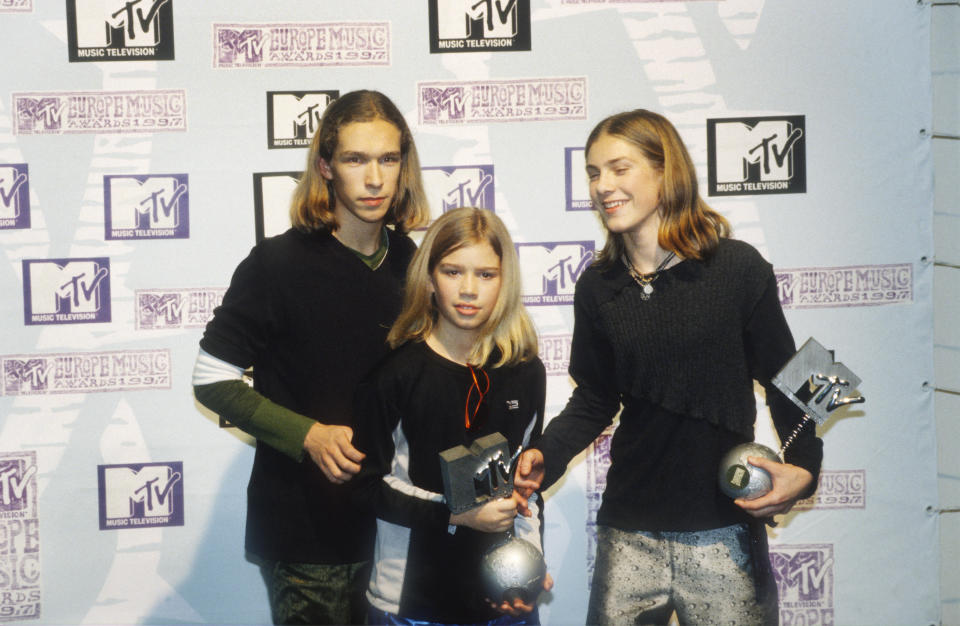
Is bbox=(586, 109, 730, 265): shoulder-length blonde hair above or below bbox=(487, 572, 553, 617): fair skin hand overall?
above

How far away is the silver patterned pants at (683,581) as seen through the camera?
1.71 metres

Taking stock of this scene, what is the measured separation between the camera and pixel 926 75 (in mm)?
2732

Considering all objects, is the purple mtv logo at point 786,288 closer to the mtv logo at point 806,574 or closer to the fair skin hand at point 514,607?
the mtv logo at point 806,574

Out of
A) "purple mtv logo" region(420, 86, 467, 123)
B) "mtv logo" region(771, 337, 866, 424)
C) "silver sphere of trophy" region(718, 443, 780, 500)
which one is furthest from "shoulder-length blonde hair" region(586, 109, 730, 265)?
"purple mtv logo" region(420, 86, 467, 123)

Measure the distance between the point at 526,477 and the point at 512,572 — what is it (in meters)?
0.22

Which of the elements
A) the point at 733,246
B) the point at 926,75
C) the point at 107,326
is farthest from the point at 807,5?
the point at 107,326

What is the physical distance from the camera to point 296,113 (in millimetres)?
2623

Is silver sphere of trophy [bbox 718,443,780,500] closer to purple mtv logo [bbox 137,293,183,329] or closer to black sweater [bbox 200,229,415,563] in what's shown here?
black sweater [bbox 200,229,415,563]

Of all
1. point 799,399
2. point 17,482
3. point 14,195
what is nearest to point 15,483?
point 17,482

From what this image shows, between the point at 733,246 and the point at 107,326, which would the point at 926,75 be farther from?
the point at 107,326

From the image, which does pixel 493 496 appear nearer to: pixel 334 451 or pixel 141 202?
pixel 334 451

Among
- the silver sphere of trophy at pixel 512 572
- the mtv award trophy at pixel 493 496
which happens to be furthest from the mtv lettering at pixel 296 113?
the silver sphere of trophy at pixel 512 572

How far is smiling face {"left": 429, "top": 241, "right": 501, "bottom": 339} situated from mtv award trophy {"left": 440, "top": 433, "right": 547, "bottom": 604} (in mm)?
269

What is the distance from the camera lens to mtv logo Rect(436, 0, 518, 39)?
2.61m
